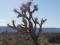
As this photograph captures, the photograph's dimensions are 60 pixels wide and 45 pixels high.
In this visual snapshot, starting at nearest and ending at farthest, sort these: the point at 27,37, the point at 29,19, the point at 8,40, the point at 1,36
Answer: the point at 29,19, the point at 27,37, the point at 8,40, the point at 1,36

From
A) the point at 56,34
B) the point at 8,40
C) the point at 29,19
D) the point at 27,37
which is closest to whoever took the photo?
the point at 29,19

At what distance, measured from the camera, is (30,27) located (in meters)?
22.6

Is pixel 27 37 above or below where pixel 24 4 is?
below

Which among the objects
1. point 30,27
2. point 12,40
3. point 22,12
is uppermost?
point 22,12

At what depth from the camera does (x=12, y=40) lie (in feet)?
92.1

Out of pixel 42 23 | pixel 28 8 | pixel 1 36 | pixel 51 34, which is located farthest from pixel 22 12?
pixel 51 34

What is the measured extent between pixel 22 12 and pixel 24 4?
31.2 inches

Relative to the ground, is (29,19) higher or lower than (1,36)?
higher

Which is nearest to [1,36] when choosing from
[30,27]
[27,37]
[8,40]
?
[8,40]

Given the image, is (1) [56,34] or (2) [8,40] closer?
(2) [8,40]

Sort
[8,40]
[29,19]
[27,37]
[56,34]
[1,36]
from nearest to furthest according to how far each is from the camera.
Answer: [29,19] → [27,37] → [8,40] → [1,36] → [56,34]

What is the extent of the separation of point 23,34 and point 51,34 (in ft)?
43.1

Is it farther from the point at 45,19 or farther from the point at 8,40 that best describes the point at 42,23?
the point at 8,40

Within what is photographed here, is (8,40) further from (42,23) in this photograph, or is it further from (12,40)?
(42,23)
